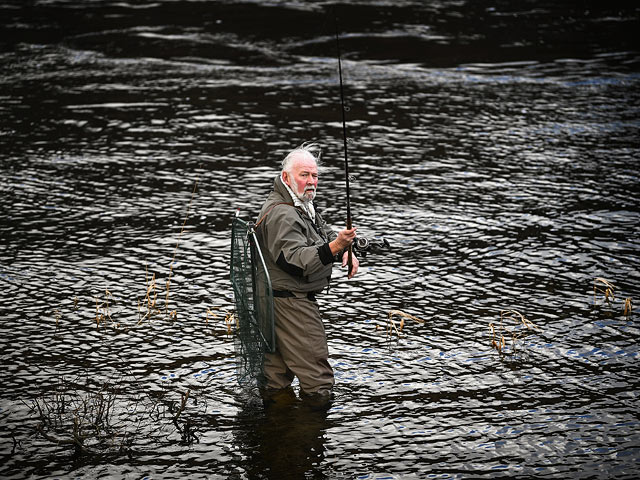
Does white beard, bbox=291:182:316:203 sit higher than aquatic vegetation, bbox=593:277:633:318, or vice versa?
white beard, bbox=291:182:316:203

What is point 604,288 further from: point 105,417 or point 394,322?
point 105,417

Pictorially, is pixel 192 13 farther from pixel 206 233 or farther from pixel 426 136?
pixel 206 233

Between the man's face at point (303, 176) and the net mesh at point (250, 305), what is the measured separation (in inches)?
18.5

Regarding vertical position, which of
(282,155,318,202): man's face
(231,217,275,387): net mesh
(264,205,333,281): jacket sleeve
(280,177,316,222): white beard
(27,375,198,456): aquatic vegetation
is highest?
(282,155,318,202): man's face

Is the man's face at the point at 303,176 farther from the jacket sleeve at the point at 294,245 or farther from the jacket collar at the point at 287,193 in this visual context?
the jacket sleeve at the point at 294,245

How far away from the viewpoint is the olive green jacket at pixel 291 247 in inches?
245

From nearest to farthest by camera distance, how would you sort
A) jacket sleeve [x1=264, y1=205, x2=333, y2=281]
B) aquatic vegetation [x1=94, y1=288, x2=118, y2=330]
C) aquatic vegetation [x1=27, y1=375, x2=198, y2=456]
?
jacket sleeve [x1=264, y1=205, x2=333, y2=281], aquatic vegetation [x1=27, y1=375, x2=198, y2=456], aquatic vegetation [x1=94, y1=288, x2=118, y2=330]

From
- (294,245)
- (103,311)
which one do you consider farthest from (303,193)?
(103,311)

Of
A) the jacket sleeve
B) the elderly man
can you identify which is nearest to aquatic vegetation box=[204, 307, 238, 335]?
the elderly man

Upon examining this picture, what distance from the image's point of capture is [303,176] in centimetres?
653

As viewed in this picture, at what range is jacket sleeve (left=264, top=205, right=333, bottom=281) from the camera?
20.4 feet

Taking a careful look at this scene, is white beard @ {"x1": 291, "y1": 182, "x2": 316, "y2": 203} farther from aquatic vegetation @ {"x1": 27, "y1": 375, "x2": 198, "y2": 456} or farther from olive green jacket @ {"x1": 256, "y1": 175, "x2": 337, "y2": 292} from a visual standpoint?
aquatic vegetation @ {"x1": 27, "y1": 375, "x2": 198, "y2": 456}

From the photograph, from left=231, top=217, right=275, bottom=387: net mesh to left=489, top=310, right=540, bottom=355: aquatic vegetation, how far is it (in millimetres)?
2486

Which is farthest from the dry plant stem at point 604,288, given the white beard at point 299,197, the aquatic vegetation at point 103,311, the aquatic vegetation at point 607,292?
the aquatic vegetation at point 103,311
